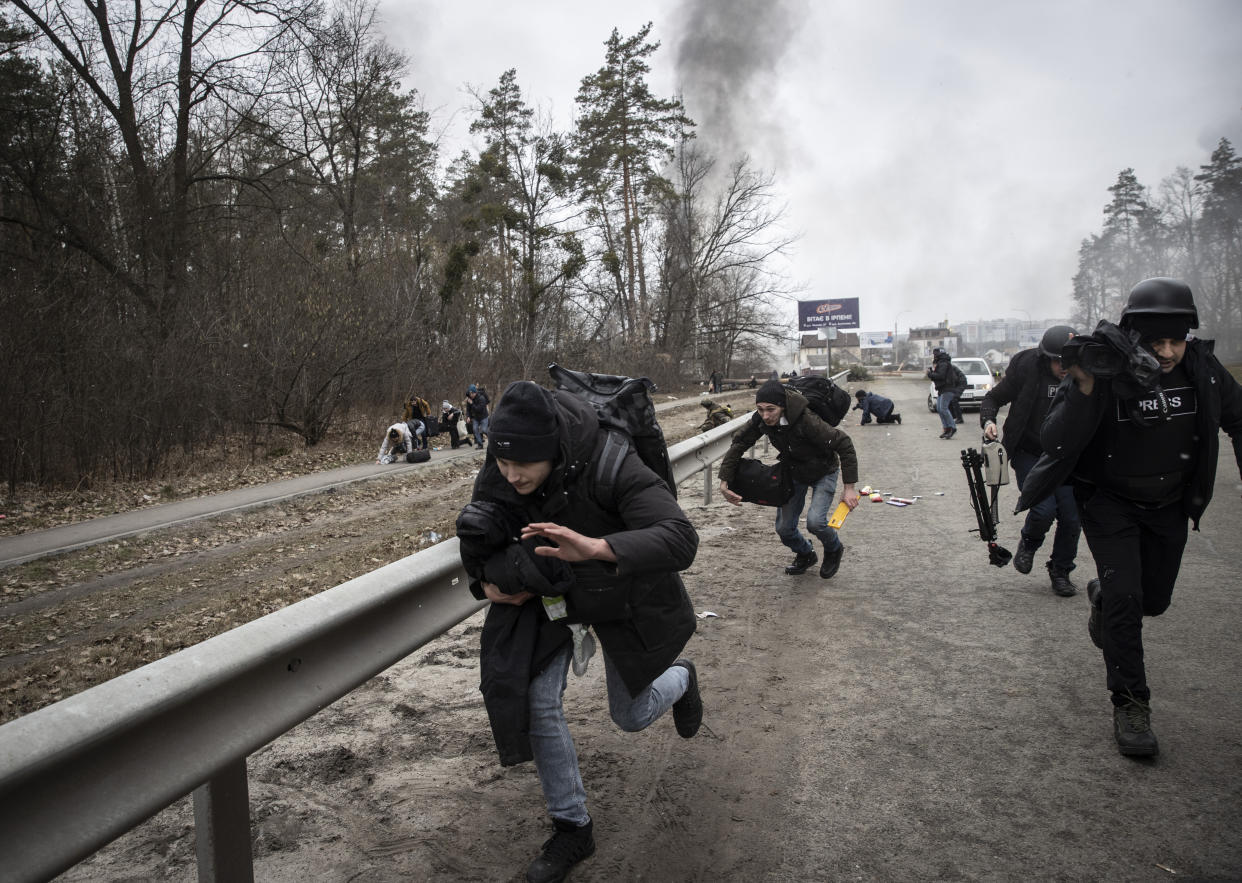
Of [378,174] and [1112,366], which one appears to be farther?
[378,174]

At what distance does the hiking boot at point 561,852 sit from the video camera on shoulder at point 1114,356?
Result: 2.70 m

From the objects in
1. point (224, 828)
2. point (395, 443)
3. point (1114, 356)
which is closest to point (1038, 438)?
point (1114, 356)

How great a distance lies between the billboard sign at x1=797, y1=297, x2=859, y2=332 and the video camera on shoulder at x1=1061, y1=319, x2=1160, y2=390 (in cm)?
5907

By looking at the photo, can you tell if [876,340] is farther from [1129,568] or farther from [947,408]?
[1129,568]

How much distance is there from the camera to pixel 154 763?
6.29ft

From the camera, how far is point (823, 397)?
703cm

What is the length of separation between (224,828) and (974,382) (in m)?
29.8

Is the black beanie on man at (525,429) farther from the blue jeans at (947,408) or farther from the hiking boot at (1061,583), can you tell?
the blue jeans at (947,408)

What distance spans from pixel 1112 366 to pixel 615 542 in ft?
7.61

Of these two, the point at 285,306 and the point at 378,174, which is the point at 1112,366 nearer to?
the point at 285,306

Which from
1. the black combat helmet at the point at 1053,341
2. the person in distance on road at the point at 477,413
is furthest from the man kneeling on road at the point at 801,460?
the person in distance on road at the point at 477,413

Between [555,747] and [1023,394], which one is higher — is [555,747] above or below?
below

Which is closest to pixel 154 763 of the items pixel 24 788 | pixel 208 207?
pixel 24 788

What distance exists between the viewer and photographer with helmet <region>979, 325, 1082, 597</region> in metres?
6.12
